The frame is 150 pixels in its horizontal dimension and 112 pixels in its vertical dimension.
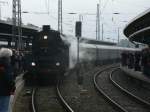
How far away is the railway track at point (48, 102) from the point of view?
15614mm

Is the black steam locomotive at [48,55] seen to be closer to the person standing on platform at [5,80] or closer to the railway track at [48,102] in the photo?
the railway track at [48,102]

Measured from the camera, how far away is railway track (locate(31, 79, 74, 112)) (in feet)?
51.2

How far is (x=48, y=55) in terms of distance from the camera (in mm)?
25625

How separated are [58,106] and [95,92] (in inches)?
215

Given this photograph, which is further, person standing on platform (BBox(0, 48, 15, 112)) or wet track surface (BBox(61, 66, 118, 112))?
wet track surface (BBox(61, 66, 118, 112))

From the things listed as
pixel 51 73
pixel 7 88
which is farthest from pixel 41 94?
pixel 7 88

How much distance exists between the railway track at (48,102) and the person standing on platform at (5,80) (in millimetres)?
6613

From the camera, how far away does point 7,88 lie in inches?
316

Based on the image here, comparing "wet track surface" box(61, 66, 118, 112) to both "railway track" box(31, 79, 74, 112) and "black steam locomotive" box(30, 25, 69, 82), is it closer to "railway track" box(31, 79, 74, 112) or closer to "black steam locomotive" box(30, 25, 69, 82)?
"railway track" box(31, 79, 74, 112)

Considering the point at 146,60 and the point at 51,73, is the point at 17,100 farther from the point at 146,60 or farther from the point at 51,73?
the point at 146,60

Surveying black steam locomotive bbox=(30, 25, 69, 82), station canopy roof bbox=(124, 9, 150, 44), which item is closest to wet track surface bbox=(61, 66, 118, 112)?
black steam locomotive bbox=(30, 25, 69, 82)

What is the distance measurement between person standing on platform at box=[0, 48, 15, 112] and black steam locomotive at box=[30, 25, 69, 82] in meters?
17.1

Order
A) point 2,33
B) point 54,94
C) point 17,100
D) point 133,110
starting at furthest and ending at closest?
point 2,33
point 54,94
point 17,100
point 133,110

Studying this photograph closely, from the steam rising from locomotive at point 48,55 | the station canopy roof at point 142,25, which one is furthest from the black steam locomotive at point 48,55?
the station canopy roof at point 142,25
